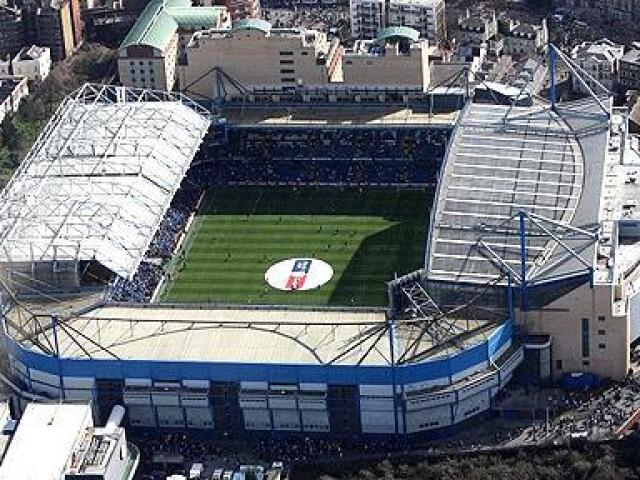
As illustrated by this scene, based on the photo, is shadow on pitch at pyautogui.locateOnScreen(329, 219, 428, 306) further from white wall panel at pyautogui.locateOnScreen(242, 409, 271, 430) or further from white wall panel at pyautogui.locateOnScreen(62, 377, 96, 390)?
white wall panel at pyautogui.locateOnScreen(62, 377, 96, 390)

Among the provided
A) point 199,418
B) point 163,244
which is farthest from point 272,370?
point 163,244

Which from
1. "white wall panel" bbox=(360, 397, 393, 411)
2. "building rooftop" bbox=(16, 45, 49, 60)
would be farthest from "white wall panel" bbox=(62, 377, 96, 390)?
"building rooftop" bbox=(16, 45, 49, 60)

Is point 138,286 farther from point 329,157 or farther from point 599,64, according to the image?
point 599,64

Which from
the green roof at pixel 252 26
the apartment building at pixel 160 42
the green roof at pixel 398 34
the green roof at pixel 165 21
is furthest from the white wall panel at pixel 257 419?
the green roof at pixel 165 21

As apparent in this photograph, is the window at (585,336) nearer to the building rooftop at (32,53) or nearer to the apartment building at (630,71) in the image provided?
the apartment building at (630,71)

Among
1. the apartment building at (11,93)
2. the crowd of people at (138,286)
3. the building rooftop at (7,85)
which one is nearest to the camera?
the crowd of people at (138,286)

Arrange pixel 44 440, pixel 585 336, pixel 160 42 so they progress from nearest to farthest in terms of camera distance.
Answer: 1. pixel 44 440
2. pixel 585 336
3. pixel 160 42
